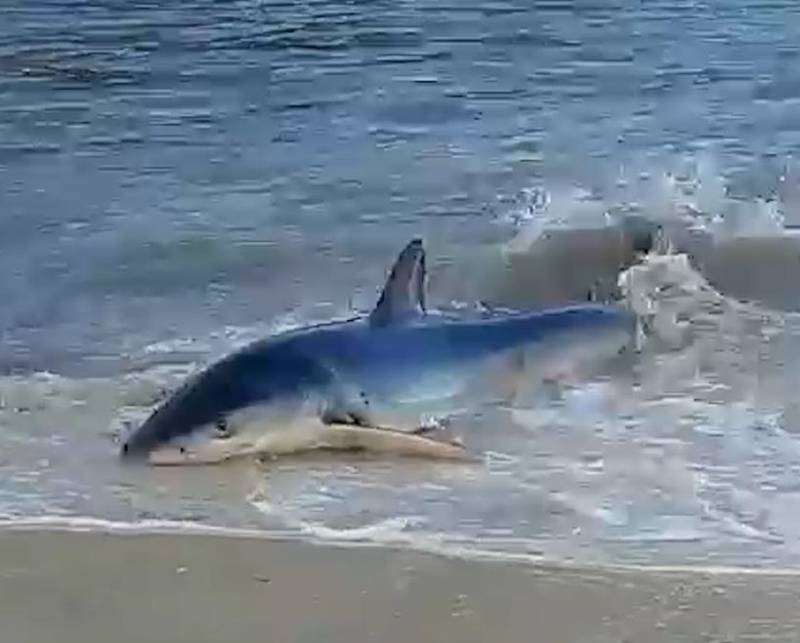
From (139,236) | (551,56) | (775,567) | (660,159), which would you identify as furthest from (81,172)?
(775,567)

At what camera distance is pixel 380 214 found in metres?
7.64

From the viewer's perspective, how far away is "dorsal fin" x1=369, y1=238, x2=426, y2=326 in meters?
4.68

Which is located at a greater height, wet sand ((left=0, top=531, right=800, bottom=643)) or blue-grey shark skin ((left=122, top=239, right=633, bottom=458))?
blue-grey shark skin ((left=122, top=239, right=633, bottom=458))

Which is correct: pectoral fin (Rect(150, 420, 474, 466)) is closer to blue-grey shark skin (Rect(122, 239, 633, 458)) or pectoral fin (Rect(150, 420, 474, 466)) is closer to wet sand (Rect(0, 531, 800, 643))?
blue-grey shark skin (Rect(122, 239, 633, 458))

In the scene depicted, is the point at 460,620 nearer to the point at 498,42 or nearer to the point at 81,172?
the point at 81,172

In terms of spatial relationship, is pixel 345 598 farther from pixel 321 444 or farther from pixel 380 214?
pixel 380 214

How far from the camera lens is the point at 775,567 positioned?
3.75 m

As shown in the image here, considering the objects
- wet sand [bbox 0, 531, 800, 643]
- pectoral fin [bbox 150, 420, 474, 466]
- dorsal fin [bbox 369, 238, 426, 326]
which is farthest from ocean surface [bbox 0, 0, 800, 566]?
dorsal fin [bbox 369, 238, 426, 326]

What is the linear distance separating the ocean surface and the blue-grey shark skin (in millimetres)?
138

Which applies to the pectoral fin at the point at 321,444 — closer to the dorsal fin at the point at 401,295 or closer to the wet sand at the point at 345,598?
the dorsal fin at the point at 401,295

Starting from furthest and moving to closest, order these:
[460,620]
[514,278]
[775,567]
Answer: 1. [514,278]
2. [775,567]
3. [460,620]

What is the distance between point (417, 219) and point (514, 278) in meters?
0.98

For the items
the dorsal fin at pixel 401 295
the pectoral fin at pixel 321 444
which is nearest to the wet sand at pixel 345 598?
the pectoral fin at pixel 321 444

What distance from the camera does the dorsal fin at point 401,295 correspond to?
15.4 feet
